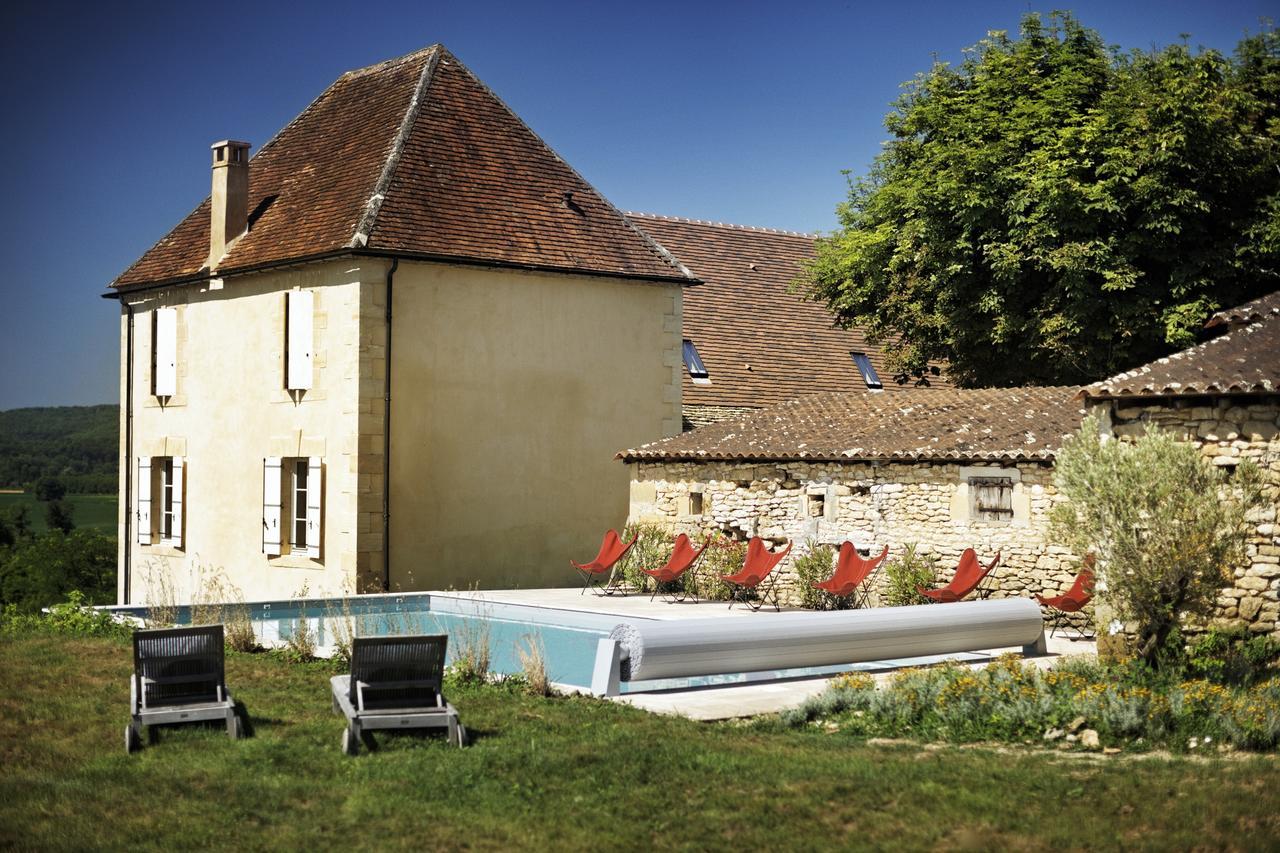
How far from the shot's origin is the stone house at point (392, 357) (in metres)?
21.3

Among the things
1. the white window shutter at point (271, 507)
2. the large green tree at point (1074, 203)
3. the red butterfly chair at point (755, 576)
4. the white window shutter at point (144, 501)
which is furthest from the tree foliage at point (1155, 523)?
the white window shutter at point (144, 501)

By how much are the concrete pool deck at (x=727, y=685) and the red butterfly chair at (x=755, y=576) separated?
303 millimetres

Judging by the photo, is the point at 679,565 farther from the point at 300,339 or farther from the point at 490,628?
the point at 300,339

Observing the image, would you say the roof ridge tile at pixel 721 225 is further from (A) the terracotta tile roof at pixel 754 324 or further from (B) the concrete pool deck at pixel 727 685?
(B) the concrete pool deck at pixel 727 685

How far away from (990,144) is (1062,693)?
51.4ft

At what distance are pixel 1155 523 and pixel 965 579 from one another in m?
5.37

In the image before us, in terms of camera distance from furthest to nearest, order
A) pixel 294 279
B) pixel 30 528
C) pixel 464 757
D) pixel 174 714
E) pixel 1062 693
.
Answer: pixel 30 528 → pixel 294 279 → pixel 1062 693 → pixel 174 714 → pixel 464 757

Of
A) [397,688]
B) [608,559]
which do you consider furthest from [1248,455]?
[608,559]

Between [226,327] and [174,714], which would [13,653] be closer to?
[174,714]

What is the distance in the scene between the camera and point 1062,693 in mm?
10383

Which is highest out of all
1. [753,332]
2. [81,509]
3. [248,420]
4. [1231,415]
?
[753,332]

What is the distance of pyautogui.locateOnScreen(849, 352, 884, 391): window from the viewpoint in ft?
101

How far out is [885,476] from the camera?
62.2 ft

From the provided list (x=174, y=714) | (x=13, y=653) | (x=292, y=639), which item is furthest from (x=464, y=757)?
(x=13, y=653)
